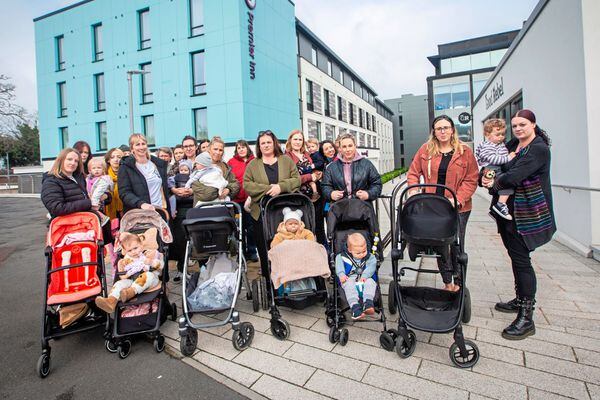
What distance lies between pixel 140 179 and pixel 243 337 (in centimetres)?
254

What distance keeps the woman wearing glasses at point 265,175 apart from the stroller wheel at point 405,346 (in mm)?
1916

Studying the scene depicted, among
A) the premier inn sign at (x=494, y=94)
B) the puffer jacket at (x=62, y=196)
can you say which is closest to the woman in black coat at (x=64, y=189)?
the puffer jacket at (x=62, y=196)

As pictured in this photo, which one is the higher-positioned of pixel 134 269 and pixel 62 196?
pixel 62 196

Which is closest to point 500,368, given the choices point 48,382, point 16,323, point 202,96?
point 48,382

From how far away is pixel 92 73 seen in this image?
23.8m

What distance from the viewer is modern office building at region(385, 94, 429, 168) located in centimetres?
6994

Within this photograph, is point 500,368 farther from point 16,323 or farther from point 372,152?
point 372,152

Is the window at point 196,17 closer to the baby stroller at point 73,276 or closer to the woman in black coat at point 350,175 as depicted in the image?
the woman in black coat at point 350,175

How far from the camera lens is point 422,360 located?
302cm

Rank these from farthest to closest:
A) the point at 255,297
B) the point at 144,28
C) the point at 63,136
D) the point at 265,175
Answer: the point at 63,136, the point at 144,28, the point at 265,175, the point at 255,297

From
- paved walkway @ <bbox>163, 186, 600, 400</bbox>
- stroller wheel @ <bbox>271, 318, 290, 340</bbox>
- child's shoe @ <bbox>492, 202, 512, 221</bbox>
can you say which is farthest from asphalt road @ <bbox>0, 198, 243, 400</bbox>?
child's shoe @ <bbox>492, 202, 512, 221</bbox>

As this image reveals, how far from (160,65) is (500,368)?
23.3 metres

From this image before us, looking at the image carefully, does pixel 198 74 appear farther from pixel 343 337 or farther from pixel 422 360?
pixel 422 360

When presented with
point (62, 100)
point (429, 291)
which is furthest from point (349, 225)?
point (62, 100)
